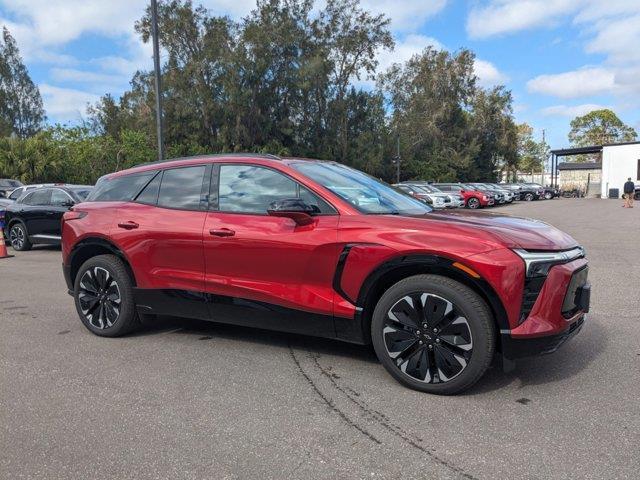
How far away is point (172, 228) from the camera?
16.0 feet

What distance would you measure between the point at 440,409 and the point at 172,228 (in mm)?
2684

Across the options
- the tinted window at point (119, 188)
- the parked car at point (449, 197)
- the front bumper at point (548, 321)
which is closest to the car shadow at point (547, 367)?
the front bumper at point (548, 321)

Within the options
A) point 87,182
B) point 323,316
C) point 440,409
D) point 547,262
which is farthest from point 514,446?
point 87,182

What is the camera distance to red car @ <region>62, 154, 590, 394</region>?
3.68 meters

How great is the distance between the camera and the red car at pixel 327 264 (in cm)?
368

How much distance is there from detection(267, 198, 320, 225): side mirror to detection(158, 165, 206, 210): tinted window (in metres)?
0.99

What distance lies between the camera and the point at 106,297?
540cm

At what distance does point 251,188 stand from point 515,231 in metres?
2.12

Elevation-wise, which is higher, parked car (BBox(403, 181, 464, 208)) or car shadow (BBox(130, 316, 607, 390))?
parked car (BBox(403, 181, 464, 208))

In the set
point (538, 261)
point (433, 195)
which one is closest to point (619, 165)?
point (433, 195)

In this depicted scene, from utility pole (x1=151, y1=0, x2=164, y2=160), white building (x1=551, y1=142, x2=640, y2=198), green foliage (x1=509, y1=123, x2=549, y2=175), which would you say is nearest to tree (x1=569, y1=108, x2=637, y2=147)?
green foliage (x1=509, y1=123, x2=549, y2=175)

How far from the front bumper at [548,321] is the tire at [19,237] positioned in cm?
1256

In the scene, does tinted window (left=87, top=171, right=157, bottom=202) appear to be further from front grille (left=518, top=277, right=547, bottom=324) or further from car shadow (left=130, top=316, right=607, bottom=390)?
front grille (left=518, top=277, right=547, bottom=324)

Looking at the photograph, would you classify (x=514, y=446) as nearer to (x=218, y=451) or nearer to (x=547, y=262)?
(x=547, y=262)
